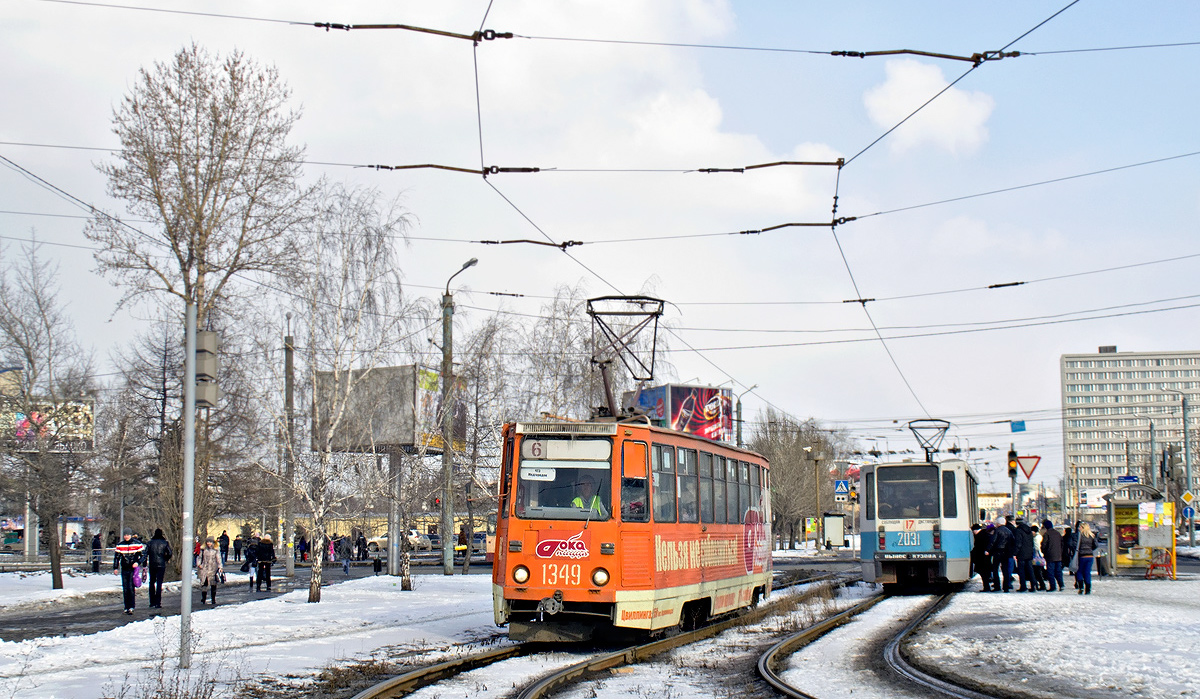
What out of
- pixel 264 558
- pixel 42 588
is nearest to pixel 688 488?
pixel 264 558

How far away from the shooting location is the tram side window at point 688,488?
15141mm

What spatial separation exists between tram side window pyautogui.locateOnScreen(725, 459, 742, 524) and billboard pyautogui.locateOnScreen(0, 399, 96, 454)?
19326 mm

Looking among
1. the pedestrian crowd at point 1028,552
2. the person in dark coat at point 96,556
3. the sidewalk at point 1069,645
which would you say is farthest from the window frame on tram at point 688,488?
the person in dark coat at point 96,556

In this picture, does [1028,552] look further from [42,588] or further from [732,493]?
[42,588]

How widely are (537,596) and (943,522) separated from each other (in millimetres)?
12949

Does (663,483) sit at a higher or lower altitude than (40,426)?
lower

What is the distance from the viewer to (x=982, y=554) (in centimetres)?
2481

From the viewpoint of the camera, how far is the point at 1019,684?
10.6 meters

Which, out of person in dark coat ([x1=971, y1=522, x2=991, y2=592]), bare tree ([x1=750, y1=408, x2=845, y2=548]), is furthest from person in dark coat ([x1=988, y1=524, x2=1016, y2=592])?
bare tree ([x1=750, y1=408, x2=845, y2=548])

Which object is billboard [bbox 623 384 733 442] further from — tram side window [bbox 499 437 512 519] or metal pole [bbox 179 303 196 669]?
metal pole [bbox 179 303 196 669]

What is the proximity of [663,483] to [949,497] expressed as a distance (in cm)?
1146

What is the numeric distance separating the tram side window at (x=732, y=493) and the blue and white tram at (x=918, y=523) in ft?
22.9

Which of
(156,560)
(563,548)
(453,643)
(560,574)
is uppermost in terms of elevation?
(563,548)

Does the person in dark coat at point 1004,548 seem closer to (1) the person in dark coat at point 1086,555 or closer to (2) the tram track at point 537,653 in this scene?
(1) the person in dark coat at point 1086,555
